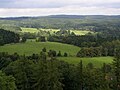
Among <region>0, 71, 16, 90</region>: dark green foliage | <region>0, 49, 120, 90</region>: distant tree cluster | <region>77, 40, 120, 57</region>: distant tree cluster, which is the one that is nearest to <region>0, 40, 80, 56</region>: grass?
<region>77, 40, 120, 57</region>: distant tree cluster

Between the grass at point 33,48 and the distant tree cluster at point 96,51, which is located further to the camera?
the grass at point 33,48

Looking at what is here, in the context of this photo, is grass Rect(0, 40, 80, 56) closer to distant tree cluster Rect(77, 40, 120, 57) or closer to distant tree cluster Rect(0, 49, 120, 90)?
distant tree cluster Rect(77, 40, 120, 57)

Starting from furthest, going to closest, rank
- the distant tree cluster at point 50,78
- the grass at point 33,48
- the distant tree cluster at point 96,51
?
1. the grass at point 33,48
2. the distant tree cluster at point 96,51
3. the distant tree cluster at point 50,78

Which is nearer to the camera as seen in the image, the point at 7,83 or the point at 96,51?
the point at 7,83

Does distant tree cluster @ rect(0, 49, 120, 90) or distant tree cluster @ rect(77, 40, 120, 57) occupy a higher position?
A: distant tree cluster @ rect(0, 49, 120, 90)

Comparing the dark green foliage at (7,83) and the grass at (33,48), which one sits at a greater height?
the dark green foliage at (7,83)

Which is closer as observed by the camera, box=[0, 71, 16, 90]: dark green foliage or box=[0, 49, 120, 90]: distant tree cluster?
box=[0, 71, 16, 90]: dark green foliage

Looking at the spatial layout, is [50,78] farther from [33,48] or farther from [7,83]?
[33,48]

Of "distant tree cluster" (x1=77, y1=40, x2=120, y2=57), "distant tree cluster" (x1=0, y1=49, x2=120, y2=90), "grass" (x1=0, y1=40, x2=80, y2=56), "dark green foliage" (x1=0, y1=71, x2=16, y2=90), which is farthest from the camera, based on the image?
"grass" (x1=0, y1=40, x2=80, y2=56)

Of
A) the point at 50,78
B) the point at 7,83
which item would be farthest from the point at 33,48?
the point at 50,78

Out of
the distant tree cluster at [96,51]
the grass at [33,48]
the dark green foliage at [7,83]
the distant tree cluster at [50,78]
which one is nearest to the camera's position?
the dark green foliage at [7,83]

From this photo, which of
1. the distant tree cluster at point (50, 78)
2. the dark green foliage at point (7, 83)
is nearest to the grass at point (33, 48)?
the distant tree cluster at point (50, 78)

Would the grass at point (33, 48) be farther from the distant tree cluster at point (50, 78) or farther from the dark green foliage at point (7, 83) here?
the dark green foliage at point (7, 83)

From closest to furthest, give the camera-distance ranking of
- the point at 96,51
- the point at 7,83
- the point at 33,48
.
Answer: the point at 7,83
the point at 96,51
the point at 33,48
